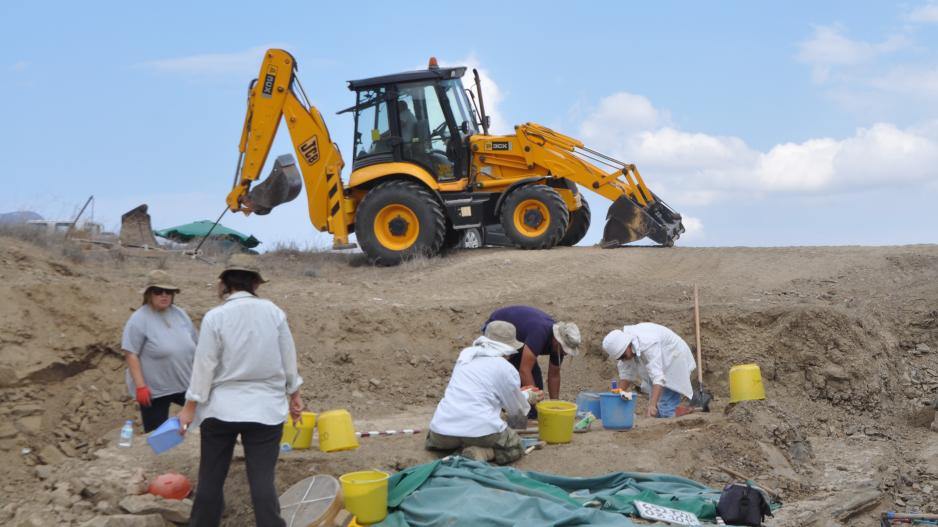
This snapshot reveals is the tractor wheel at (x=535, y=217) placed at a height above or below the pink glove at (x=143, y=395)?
above

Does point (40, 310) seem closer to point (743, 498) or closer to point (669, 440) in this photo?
point (669, 440)

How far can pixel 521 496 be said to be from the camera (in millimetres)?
6355

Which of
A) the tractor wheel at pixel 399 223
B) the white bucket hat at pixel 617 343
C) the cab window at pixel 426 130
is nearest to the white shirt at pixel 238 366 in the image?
the white bucket hat at pixel 617 343

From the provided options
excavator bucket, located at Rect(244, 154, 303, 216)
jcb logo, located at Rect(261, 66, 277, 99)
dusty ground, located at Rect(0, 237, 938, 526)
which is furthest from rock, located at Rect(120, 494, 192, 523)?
jcb logo, located at Rect(261, 66, 277, 99)

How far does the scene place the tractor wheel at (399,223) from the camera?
1589 cm

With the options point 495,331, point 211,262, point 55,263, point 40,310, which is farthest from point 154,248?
point 495,331

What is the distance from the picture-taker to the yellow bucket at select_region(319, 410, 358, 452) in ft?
25.1

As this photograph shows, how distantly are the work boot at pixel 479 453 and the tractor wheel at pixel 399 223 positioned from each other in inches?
335

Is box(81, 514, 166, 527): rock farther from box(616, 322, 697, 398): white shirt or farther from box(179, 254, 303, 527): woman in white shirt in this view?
box(616, 322, 697, 398): white shirt

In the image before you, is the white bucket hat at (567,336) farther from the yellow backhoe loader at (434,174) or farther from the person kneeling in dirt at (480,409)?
the yellow backhoe loader at (434,174)

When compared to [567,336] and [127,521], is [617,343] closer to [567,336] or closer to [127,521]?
[567,336]

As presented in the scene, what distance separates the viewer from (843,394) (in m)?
10.9

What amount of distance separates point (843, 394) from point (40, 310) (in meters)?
8.01

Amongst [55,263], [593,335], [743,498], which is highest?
[55,263]
